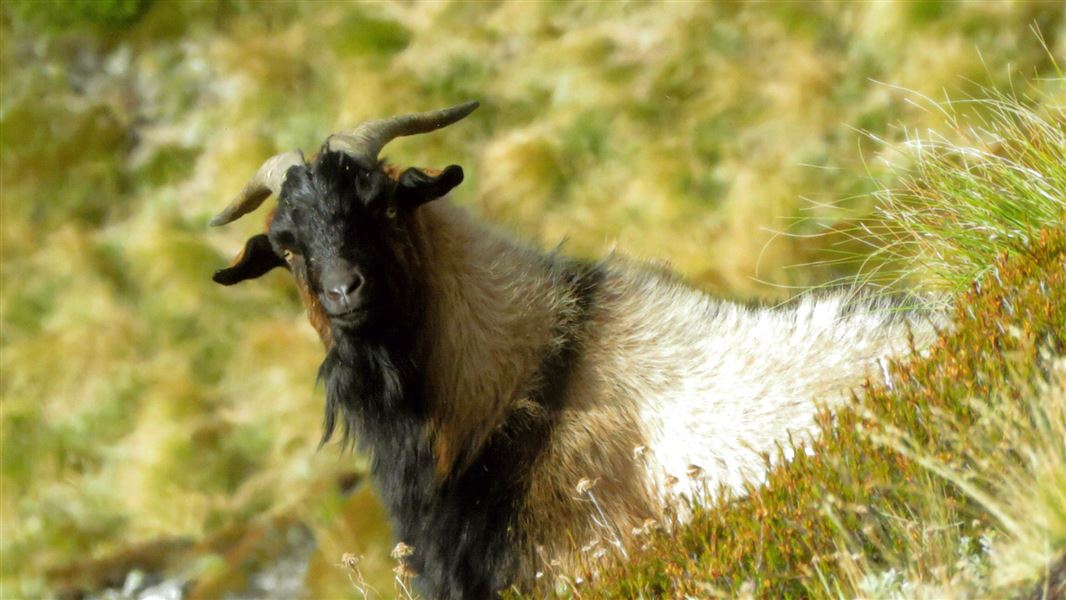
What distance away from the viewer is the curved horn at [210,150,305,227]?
6.30 meters

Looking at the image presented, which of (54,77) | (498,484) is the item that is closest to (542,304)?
(498,484)

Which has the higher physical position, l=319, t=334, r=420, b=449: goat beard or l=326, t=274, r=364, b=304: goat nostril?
l=326, t=274, r=364, b=304: goat nostril

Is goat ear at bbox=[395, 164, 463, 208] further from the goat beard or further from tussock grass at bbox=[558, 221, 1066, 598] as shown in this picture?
tussock grass at bbox=[558, 221, 1066, 598]

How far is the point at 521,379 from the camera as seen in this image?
20.5ft

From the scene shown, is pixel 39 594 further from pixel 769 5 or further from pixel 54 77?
pixel 769 5

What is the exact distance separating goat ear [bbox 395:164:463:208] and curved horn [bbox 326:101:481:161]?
22cm

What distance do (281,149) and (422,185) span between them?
519 centimetres

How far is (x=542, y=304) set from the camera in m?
6.43

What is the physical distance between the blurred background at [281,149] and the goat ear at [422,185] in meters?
2.54

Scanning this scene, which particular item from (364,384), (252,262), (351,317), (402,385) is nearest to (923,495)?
(351,317)

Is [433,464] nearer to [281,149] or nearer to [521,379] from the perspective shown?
[521,379]

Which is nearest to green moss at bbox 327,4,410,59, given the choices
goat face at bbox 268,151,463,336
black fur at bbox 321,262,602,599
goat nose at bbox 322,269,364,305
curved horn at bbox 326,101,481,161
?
curved horn at bbox 326,101,481,161

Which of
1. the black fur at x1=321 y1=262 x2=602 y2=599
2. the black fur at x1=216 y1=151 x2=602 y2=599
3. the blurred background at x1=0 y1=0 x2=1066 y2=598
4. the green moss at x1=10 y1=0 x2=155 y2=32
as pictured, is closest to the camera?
the black fur at x1=216 y1=151 x2=602 y2=599

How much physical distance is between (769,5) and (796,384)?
19.0 ft
